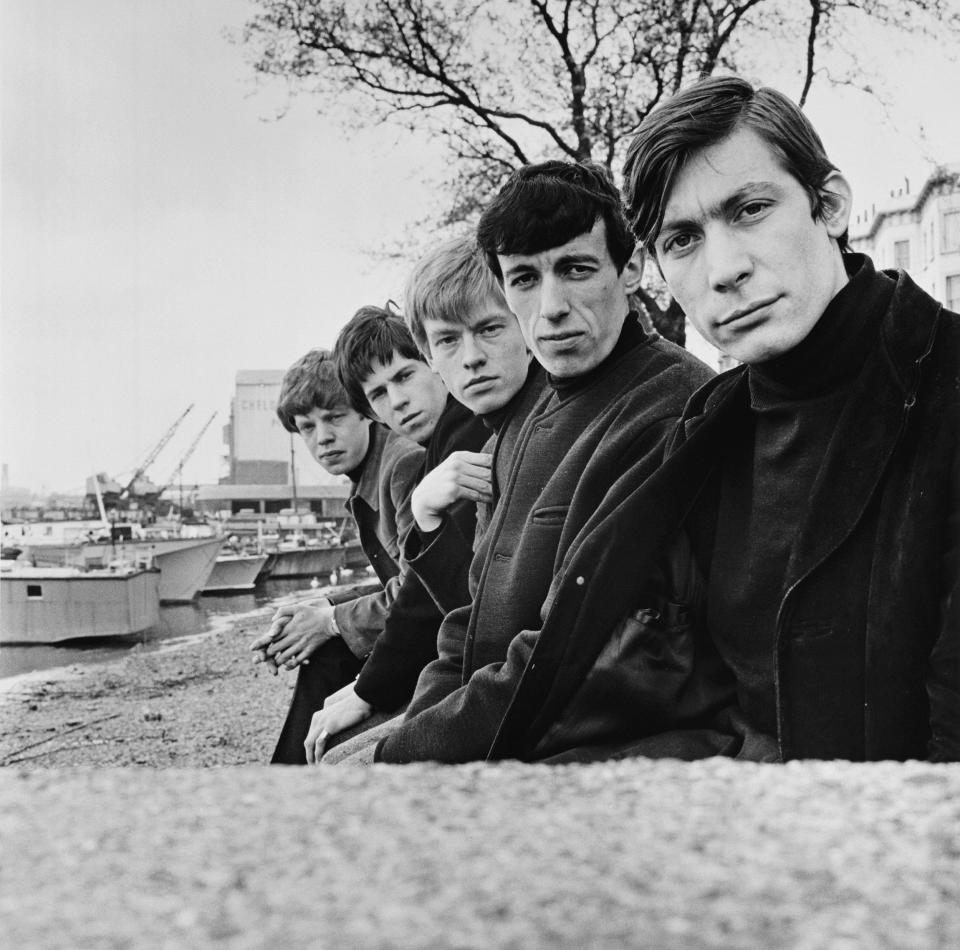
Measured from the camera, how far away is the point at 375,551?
164 inches

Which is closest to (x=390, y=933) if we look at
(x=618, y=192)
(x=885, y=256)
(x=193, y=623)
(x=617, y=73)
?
(x=618, y=192)

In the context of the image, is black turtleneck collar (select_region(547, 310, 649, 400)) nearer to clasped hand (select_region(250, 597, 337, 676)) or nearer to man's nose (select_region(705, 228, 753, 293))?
man's nose (select_region(705, 228, 753, 293))

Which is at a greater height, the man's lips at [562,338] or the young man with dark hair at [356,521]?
the man's lips at [562,338]

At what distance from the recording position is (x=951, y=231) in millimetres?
2814

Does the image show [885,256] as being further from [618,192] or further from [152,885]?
[152,885]

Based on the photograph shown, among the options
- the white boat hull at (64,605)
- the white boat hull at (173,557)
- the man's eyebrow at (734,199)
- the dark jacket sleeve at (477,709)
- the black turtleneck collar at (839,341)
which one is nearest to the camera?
the black turtleneck collar at (839,341)

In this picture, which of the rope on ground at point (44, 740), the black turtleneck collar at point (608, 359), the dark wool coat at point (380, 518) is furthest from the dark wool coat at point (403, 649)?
the rope on ground at point (44, 740)

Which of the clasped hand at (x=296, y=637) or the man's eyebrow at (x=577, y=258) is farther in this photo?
the clasped hand at (x=296, y=637)

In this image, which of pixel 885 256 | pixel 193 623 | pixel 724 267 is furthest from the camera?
pixel 193 623

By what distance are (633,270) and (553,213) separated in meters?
0.24

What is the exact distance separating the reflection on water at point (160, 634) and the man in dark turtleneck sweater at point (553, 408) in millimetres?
15266

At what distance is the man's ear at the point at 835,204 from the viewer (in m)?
1.71

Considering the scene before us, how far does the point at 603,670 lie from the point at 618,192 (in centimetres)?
119

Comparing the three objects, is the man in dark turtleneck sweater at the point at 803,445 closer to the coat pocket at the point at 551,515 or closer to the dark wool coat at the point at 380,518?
the coat pocket at the point at 551,515
